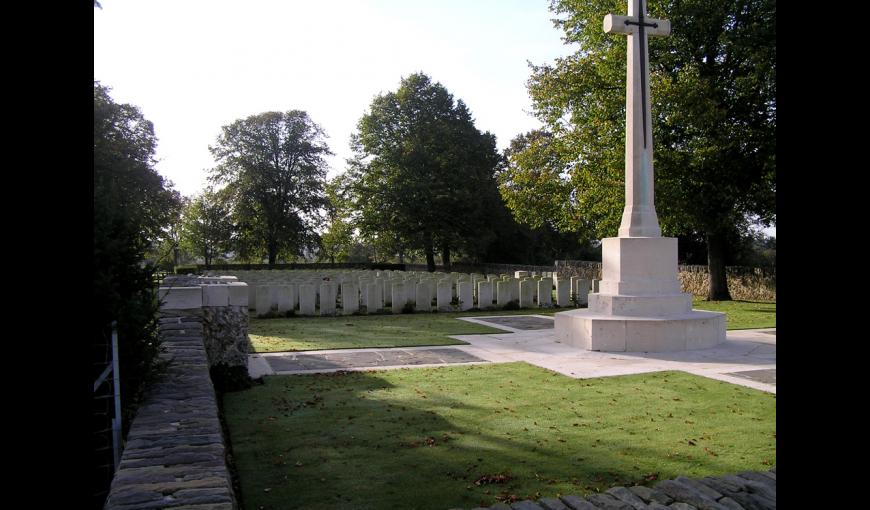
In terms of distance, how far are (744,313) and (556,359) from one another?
9283mm

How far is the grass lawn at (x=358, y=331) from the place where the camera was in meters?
10.4

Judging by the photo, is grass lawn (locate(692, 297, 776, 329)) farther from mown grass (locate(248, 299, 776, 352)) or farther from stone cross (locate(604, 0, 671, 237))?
stone cross (locate(604, 0, 671, 237))

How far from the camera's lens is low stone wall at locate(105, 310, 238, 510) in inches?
103

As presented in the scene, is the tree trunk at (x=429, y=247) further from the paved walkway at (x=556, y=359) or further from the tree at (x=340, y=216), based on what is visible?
the paved walkway at (x=556, y=359)

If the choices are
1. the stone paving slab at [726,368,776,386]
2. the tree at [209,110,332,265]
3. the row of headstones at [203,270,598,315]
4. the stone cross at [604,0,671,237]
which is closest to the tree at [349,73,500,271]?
the tree at [209,110,332,265]

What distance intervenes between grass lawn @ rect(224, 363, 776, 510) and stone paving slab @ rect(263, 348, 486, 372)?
35.9 inches

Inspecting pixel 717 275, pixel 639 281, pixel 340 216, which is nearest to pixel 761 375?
pixel 639 281

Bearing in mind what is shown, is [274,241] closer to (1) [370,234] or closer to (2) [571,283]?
(1) [370,234]

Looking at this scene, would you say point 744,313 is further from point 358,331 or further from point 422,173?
point 422,173

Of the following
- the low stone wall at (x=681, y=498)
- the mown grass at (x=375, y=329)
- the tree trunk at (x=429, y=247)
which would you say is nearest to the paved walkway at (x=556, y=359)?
the mown grass at (x=375, y=329)

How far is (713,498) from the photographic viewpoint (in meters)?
3.41

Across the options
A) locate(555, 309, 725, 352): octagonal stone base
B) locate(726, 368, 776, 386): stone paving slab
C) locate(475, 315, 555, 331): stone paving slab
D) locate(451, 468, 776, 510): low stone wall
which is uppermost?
locate(555, 309, 725, 352): octagonal stone base

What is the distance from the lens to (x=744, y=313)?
15.7m
